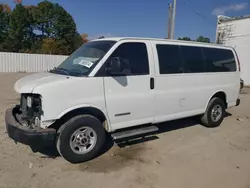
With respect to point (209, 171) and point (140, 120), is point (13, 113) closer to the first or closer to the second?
point (140, 120)

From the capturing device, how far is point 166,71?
5598 mm

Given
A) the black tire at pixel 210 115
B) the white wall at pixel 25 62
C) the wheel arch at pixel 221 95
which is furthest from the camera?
the white wall at pixel 25 62

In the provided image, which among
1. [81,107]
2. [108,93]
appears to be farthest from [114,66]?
[81,107]

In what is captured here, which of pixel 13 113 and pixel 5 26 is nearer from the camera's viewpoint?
pixel 13 113

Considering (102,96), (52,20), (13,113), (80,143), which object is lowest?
(80,143)

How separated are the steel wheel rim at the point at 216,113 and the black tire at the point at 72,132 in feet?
11.7

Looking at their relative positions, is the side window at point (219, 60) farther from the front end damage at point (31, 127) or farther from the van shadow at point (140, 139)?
Result: the front end damage at point (31, 127)

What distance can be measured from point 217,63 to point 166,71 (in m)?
2.06

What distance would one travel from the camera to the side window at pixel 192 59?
19.9 feet

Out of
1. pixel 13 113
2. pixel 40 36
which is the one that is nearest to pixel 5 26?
pixel 40 36

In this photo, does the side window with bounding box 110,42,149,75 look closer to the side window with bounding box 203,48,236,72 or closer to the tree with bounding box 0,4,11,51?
the side window with bounding box 203,48,236,72

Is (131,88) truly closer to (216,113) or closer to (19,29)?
(216,113)

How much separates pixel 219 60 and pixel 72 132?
4.54 metres

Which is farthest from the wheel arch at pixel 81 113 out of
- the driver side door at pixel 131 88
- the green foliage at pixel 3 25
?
the green foliage at pixel 3 25
